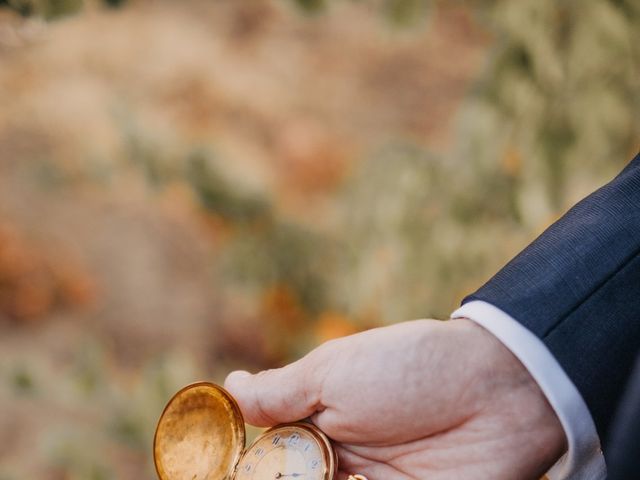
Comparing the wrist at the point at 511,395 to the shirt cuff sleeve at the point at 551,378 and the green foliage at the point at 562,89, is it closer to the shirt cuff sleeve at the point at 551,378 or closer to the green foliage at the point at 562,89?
the shirt cuff sleeve at the point at 551,378

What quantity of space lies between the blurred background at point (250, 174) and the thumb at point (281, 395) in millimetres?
587

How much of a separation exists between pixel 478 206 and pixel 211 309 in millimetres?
1491

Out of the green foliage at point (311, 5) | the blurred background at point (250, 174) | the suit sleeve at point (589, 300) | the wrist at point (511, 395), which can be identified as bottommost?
the blurred background at point (250, 174)

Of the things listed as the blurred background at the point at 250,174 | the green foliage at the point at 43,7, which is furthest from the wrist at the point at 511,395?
the green foliage at the point at 43,7

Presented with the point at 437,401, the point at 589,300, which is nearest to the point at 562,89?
the point at 589,300

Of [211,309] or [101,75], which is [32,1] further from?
[101,75]

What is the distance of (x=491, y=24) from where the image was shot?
1742 millimetres

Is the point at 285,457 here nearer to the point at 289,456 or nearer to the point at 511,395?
the point at 289,456

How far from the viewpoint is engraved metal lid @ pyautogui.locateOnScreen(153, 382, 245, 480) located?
1.21 m

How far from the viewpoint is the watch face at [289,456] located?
1154mm

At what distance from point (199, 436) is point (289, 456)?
158 mm

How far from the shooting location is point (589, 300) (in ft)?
3.46

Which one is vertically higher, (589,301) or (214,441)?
(589,301)

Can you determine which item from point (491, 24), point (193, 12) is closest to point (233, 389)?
point (491, 24)
